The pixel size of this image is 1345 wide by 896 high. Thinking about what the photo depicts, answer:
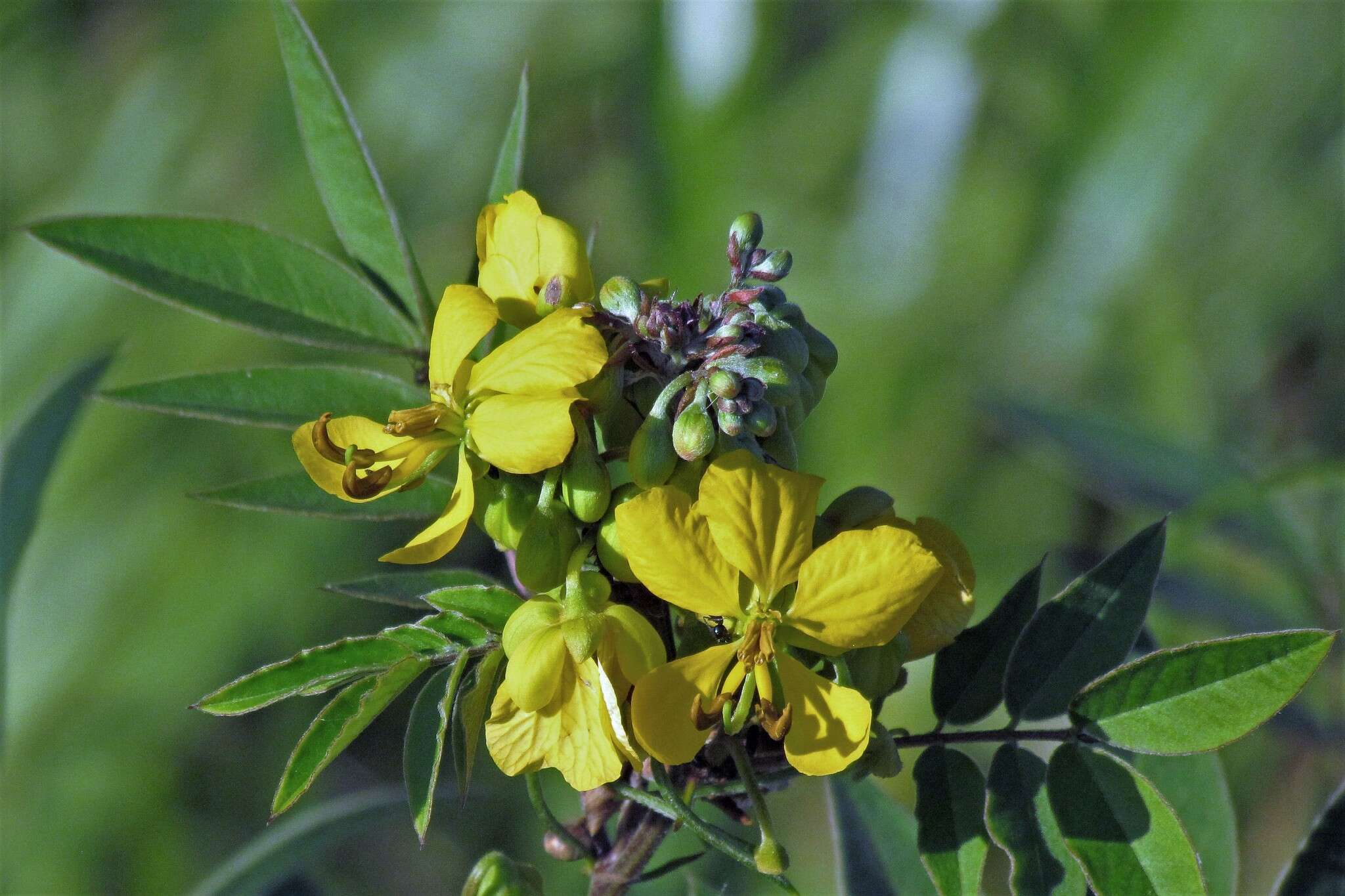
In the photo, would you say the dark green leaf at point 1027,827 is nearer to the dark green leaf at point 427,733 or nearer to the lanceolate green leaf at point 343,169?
the dark green leaf at point 427,733

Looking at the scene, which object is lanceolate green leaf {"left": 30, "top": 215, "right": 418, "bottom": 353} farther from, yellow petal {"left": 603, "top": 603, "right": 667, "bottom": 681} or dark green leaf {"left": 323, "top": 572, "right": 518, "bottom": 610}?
yellow petal {"left": 603, "top": 603, "right": 667, "bottom": 681}

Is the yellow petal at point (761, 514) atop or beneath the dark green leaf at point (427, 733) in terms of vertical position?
atop

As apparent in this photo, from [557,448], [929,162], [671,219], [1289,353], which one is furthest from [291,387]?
[1289,353]

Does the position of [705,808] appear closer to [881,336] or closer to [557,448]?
[557,448]

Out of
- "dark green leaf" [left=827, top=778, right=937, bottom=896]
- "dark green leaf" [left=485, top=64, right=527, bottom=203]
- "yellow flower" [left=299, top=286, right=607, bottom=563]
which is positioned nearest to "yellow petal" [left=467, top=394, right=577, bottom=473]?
"yellow flower" [left=299, top=286, right=607, bottom=563]

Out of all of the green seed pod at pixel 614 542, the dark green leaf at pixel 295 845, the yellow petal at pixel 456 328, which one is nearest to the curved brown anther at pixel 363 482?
the yellow petal at pixel 456 328

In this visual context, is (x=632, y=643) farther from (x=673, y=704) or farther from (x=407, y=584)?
(x=407, y=584)

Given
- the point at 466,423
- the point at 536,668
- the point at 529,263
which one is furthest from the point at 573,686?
the point at 529,263
